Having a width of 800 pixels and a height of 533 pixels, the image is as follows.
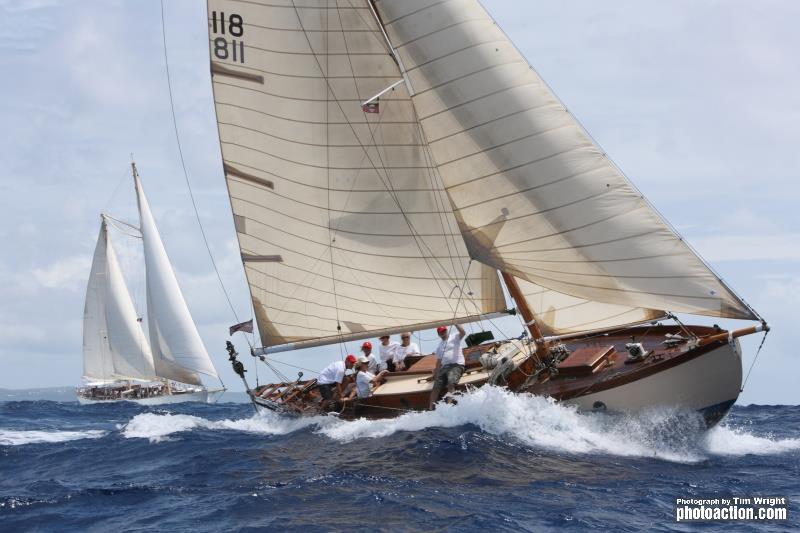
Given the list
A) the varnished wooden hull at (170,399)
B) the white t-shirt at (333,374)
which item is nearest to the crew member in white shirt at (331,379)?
the white t-shirt at (333,374)

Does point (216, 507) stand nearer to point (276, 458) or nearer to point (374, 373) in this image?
point (276, 458)

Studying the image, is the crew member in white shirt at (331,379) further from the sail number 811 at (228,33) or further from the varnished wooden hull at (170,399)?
the varnished wooden hull at (170,399)

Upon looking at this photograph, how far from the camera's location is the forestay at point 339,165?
840 inches

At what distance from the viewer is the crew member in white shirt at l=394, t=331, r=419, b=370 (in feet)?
76.7

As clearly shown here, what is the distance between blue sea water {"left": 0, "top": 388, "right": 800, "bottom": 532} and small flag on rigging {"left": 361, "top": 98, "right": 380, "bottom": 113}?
7029 mm

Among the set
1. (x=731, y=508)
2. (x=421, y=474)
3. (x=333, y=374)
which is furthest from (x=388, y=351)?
(x=731, y=508)

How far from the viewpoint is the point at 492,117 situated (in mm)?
18750

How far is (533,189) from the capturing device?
1836cm

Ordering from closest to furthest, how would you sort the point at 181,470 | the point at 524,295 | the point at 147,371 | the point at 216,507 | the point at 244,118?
1. the point at 216,507
2. the point at 181,470
3. the point at 524,295
4. the point at 244,118
5. the point at 147,371

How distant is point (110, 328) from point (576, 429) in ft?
147

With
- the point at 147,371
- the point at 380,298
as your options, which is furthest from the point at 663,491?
the point at 147,371

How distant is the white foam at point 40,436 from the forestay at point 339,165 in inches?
311

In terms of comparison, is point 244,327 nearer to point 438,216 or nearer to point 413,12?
point 438,216

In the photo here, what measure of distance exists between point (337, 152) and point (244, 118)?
96.1 inches
